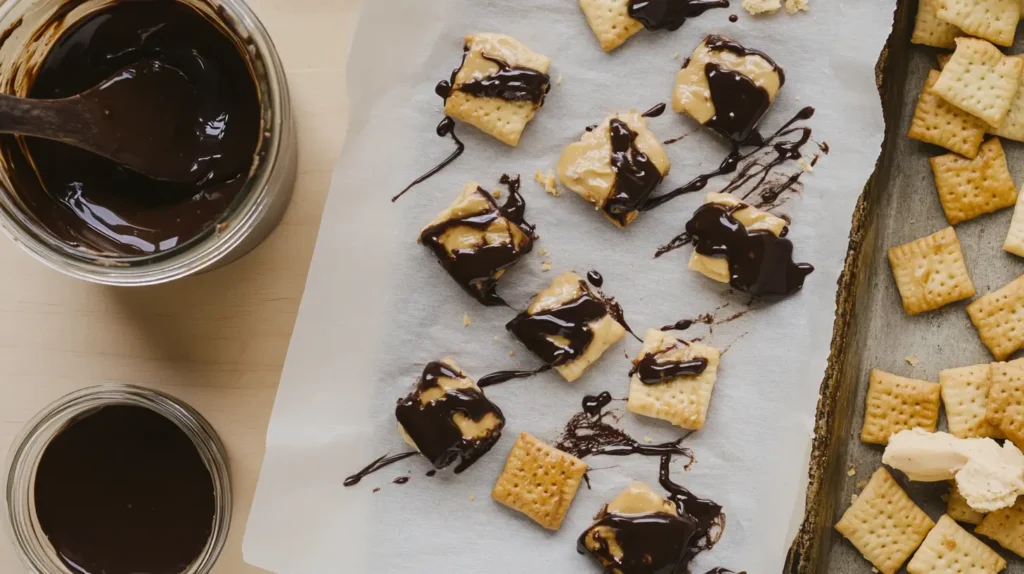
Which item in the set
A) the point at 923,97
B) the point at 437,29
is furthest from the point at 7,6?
the point at 923,97

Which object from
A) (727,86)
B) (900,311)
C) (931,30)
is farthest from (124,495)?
(931,30)

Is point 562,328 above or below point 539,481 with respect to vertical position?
above

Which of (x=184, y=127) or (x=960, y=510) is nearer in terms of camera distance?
(x=184, y=127)

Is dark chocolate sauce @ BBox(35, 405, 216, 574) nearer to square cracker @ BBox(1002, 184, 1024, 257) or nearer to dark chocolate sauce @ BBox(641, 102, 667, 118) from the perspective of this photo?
dark chocolate sauce @ BBox(641, 102, 667, 118)

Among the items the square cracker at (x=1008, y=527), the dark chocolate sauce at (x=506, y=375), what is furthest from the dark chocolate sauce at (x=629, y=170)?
the square cracker at (x=1008, y=527)

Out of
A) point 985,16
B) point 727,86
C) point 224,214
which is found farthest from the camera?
point 985,16

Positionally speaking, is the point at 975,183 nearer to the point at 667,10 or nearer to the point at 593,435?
the point at 667,10

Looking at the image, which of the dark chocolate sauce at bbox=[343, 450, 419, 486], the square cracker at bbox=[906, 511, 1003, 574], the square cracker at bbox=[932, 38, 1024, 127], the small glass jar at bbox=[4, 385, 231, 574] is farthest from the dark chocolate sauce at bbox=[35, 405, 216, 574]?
the square cracker at bbox=[932, 38, 1024, 127]

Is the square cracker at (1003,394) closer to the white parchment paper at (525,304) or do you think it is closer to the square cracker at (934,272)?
the square cracker at (934,272)

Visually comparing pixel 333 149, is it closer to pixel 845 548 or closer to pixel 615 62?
pixel 615 62
